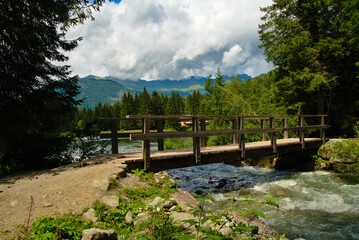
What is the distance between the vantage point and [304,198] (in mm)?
7844

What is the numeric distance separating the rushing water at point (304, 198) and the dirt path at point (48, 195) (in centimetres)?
248

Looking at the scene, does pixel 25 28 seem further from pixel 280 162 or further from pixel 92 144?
pixel 280 162

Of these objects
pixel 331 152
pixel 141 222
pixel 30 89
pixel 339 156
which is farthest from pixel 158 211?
pixel 331 152

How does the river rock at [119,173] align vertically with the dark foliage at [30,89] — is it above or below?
below

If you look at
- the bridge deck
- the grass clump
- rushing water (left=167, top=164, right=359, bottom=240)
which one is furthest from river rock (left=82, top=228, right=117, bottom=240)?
the grass clump

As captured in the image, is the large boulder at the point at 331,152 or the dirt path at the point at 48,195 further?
the large boulder at the point at 331,152

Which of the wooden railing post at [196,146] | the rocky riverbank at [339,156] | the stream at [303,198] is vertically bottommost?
the stream at [303,198]

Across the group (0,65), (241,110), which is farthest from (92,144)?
(241,110)

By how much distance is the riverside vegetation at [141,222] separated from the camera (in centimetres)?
228

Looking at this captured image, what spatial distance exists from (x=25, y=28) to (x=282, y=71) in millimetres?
16966

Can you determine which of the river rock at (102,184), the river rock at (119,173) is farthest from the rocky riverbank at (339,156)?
the river rock at (102,184)

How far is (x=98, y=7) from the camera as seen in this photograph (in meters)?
7.89

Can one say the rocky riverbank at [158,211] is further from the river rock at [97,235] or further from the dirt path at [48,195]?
the dirt path at [48,195]

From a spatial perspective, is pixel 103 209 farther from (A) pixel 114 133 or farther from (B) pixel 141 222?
(A) pixel 114 133
